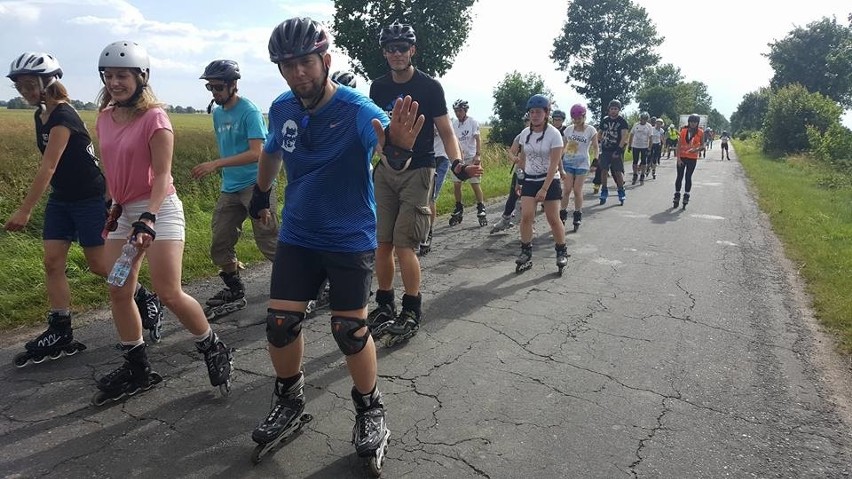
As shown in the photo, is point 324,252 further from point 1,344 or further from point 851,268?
point 851,268

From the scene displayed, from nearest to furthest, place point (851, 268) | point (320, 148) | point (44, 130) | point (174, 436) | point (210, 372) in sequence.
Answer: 1. point (320, 148)
2. point (174, 436)
3. point (210, 372)
4. point (44, 130)
5. point (851, 268)

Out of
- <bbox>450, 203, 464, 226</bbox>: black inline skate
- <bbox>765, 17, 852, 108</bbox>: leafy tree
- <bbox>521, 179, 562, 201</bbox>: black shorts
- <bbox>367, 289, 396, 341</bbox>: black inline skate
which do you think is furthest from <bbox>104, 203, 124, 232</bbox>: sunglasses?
<bbox>765, 17, 852, 108</bbox>: leafy tree

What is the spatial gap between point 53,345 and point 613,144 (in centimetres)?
1070

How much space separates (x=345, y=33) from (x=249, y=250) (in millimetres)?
21995

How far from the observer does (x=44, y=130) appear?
3.79 metres

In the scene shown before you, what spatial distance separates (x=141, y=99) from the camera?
3242 mm

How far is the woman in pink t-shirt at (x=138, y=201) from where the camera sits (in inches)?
125

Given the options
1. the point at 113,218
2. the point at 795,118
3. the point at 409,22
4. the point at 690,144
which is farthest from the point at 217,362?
the point at 795,118

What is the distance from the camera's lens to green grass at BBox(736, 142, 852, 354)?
5.43 meters

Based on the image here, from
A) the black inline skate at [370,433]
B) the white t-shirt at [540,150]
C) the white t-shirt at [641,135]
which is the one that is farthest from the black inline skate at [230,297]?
the white t-shirt at [641,135]

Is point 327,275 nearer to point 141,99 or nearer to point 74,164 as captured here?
point 141,99

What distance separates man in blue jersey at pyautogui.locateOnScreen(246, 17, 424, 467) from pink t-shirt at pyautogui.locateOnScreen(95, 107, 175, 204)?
2.78ft

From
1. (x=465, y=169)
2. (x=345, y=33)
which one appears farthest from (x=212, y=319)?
(x=345, y=33)

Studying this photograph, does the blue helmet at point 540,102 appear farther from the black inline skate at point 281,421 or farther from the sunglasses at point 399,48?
the black inline skate at point 281,421
